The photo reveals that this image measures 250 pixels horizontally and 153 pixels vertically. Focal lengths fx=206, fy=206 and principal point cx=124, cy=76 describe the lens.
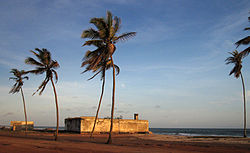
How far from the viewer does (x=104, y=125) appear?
123 ft

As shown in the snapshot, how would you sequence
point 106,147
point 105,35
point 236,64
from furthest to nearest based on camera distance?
1. point 236,64
2. point 105,35
3. point 106,147

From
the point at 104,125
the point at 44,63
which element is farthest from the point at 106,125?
the point at 44,63

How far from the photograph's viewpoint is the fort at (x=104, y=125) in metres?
35.0

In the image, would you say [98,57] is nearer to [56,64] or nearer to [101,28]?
[101,28]

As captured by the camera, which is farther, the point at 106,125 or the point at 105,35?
the point at 106,125

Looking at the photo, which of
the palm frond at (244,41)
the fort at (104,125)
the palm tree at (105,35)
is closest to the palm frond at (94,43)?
the palm tree at (105,35)

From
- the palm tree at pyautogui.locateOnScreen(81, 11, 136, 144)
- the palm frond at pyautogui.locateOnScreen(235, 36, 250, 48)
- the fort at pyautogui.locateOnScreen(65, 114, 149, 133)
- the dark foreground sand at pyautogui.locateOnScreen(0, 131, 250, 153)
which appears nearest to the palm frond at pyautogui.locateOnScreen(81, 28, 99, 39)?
the palm tree at pyautogui.locateOnScreen(81, 11, 136, 144)

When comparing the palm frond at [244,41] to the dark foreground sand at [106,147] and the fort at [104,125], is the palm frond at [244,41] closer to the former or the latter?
the dark foreground sand at [106,147]

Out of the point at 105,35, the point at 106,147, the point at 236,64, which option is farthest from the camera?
the point at 236,64

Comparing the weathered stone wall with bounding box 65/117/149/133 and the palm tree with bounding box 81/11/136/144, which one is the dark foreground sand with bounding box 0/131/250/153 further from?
the weathered stone wall with bounding box 65/117/149/133

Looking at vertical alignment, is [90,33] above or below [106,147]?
above

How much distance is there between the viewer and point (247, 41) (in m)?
18.4

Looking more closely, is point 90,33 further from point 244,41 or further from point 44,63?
point 244,41

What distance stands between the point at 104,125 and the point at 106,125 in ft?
1.40
